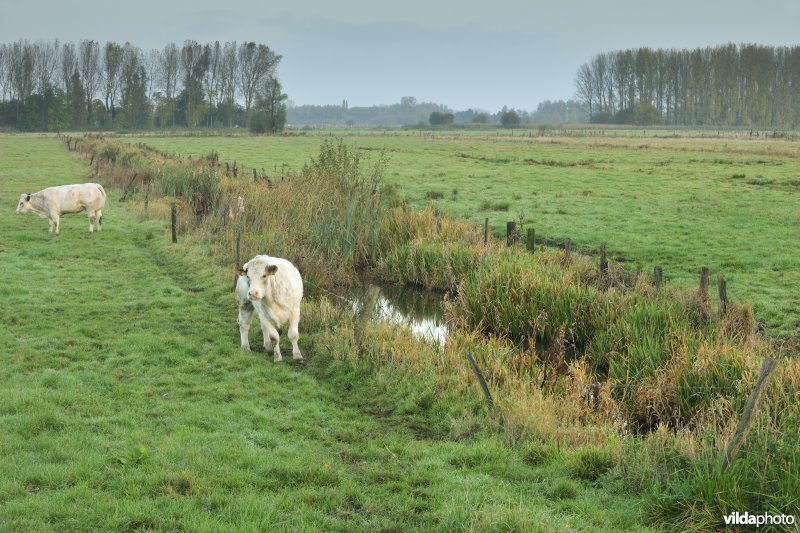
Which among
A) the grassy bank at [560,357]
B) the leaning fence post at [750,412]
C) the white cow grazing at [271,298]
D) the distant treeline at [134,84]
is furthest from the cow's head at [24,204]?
the distant treeline at [134,84]

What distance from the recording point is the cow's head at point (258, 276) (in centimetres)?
1096

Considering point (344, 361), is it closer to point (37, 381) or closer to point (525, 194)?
point (37, 381)

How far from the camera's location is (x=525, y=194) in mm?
33344

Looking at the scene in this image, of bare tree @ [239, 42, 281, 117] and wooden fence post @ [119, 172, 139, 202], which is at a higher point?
bare tree @ [239, 42, 281, 117]

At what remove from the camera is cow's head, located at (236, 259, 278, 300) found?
36.0ft

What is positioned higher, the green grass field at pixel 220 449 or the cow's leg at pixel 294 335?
the cow's leg at pixel 294 335

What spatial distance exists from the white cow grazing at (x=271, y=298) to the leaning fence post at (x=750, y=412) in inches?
269

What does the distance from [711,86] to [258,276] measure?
151 metres

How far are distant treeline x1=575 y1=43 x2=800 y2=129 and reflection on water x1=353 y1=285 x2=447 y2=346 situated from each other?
136852 mm

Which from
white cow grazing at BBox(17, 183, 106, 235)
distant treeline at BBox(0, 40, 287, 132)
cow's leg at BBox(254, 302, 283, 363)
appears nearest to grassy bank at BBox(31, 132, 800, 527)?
cow's leg at BBox(254, 302, 283, 363)

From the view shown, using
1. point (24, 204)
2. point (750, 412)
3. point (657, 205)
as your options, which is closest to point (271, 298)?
point (750, 412)

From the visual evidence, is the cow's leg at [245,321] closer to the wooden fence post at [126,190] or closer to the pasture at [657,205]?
the pasture at [657,205]

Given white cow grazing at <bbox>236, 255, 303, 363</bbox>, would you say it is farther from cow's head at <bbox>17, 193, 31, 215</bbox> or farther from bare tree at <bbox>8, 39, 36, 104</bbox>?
bare tree at <bbox>8, 39, 36, 104</bbox>

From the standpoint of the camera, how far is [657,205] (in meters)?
29.7
